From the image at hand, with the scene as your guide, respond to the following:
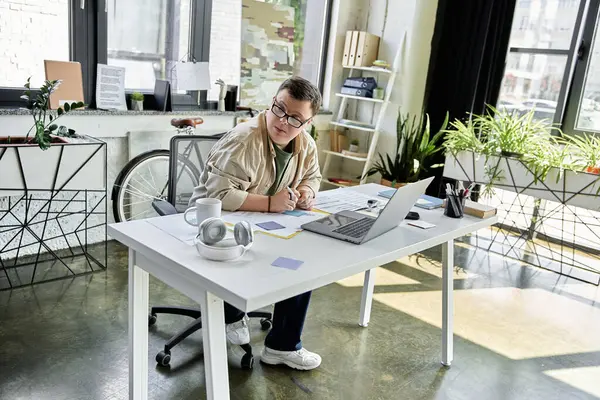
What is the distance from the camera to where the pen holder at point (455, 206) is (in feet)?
6.45

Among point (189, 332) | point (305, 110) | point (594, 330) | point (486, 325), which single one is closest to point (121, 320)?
point (189, 332)

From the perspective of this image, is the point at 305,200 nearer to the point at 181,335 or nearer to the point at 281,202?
the point at 281,202

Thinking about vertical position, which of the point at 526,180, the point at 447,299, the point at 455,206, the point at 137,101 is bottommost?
the point at 447,299

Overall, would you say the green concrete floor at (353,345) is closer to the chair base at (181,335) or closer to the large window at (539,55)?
the chair base at (181,335)

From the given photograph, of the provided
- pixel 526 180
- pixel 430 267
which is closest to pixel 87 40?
pixel 430 267

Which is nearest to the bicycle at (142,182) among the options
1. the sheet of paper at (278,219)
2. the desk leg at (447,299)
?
the sheet of paper at (278,219)

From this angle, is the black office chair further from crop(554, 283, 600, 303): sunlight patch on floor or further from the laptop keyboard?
crop(554, 283, 600, 303): sunlight patch on floor

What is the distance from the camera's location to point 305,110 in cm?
186

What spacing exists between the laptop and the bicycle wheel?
174 cm

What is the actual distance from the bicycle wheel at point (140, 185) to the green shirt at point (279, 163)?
141 cm

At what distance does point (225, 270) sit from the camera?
1265mm

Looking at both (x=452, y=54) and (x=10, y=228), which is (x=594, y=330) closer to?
(x=452, y=54)

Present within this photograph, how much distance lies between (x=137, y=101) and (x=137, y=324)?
2.12 metres

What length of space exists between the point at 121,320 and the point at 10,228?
105 cm
